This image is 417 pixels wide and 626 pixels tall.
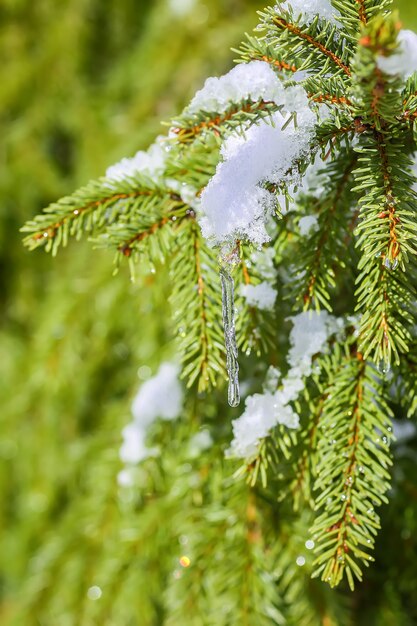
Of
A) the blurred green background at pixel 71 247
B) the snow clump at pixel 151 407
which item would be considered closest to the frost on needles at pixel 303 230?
the snow clump at pixel 151 407

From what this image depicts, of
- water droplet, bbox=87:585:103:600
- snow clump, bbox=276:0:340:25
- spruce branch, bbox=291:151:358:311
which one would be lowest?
water droplet, bbox=87:585:103:600

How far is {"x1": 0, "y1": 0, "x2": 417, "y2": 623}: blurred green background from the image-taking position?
4.33 feet

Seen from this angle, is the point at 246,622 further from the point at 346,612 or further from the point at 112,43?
the point at 112,43

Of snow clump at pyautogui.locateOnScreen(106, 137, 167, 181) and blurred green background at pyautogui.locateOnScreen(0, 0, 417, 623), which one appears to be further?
blurred green background at pyautogui.locateOnScreen(0, 0, 417, 623)

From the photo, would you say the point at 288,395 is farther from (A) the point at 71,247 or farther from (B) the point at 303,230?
(A) the point at 71,247

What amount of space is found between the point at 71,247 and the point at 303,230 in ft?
3.85

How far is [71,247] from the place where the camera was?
1.76 metres

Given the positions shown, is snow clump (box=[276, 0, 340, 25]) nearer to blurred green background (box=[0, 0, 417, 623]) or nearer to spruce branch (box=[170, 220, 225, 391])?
spruce branch (box=[170, 220, 225, 391])

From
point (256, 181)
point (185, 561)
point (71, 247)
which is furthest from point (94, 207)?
point (71, 247)

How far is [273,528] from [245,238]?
0.47 metres

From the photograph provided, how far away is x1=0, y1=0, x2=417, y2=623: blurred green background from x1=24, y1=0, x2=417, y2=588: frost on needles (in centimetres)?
33

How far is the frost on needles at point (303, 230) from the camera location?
1.82 feet

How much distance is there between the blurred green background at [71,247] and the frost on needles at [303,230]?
0.33 metres

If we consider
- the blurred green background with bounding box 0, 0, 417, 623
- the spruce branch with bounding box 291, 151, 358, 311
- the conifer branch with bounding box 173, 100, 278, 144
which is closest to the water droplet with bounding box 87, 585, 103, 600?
Answer: the blurred green background with bounding box 0, 0, 417, 623
